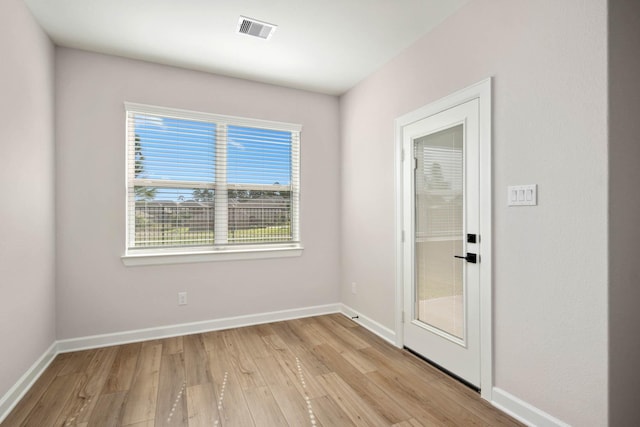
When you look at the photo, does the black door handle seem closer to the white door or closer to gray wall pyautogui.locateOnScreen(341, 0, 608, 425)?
the white door

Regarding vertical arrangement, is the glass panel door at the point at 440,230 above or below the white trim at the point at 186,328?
above

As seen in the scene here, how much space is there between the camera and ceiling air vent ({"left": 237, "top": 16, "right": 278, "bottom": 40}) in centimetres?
259

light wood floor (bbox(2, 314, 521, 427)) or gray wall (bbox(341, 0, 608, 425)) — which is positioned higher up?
gray wall (bbox(341, 0, 608, 425))

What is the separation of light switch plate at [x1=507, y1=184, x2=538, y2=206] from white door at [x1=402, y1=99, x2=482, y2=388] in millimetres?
235

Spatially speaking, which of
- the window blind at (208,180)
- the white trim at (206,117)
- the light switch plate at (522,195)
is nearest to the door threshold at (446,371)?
the light switch plate at (522,195)

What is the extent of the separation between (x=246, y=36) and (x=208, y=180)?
1.53m

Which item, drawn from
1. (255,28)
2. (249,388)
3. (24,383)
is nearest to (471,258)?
Result: (249,388)

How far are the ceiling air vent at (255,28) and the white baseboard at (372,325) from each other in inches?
118

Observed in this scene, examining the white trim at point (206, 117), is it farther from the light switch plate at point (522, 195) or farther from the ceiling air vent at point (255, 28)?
the light switch plate at point (522, 195)

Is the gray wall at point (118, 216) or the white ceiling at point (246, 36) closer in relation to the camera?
the white ceiling at point (246, 36)

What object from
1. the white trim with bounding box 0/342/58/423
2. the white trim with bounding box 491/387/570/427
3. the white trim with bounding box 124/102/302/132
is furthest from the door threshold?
the white trim with bounding box 0/342/58/423

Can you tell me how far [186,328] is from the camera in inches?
134

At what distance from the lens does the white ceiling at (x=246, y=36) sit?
2404mm

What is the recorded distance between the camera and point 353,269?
3924 millimetres
